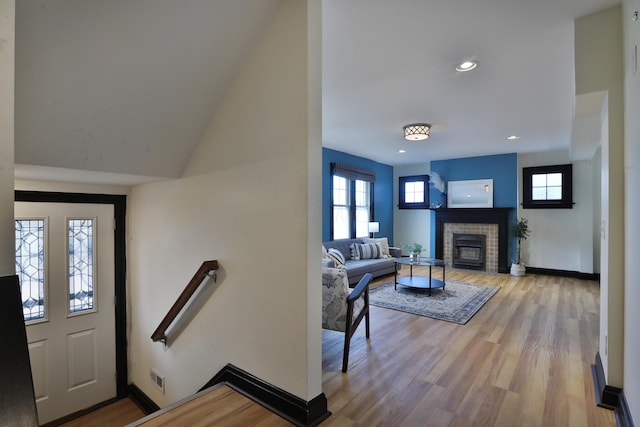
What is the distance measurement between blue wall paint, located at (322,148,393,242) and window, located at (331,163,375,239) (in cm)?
13

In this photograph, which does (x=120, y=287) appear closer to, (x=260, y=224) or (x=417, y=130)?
(x=260, y=224)

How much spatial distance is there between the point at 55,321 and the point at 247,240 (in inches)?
104

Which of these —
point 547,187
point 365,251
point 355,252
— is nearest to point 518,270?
point 547,187

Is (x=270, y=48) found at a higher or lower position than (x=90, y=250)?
higher

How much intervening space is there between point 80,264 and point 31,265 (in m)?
0.39

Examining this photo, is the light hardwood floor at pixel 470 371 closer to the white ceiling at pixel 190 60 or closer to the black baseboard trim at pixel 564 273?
the white ceiling at pixel 190 60

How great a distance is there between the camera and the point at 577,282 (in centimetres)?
589

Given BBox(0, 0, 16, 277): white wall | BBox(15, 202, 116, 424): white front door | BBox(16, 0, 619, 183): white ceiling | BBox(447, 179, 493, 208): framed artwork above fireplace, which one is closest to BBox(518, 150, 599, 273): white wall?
BBox(447, 179, 493, 208): framed artwork above fireplace

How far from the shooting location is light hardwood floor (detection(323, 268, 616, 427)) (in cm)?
196

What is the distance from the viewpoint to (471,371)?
99.7 inches

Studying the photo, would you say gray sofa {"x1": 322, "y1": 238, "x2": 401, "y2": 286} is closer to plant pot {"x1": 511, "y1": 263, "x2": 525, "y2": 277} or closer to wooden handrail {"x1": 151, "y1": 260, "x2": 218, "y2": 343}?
plant pot {"x1": 511, "y1": 263, "x2": 525, "y2": 277}

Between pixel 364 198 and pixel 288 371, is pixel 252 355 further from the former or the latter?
pixel 364 198

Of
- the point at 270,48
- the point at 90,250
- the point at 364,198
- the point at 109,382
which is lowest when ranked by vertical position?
the point at 109,382

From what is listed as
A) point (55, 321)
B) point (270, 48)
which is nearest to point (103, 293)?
point (55, 321)
